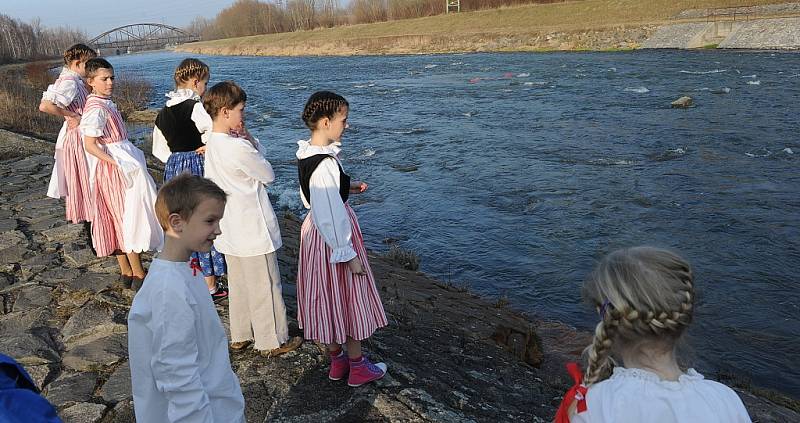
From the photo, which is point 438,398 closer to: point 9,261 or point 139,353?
point 139,353

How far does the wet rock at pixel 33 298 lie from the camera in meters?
4.84

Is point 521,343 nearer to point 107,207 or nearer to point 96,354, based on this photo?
point 96,354

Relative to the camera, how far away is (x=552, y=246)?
8406 millimetres

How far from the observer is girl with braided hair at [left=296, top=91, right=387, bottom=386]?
10.9 feet

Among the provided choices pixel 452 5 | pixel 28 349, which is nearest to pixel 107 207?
pixel 28 349

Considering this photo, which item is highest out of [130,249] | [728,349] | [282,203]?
[130,249]

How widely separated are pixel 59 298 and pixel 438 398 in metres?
3.19

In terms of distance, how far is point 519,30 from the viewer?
45375 mm

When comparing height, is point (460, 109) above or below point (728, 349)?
above

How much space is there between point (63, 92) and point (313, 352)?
3.07 metres

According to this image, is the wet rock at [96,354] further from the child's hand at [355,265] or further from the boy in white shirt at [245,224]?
the child's hand at [355,265]

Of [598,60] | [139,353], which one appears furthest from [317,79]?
[139,353]

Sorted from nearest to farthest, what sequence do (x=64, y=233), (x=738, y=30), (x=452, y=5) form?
(x=64, y=233) < (x=738, y=30) < (x=452, y=5)

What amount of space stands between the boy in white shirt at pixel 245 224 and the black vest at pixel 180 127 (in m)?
0.83
